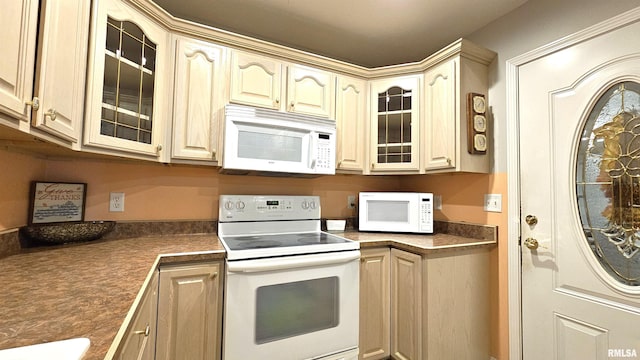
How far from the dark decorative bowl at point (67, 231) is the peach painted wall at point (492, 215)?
2.35m

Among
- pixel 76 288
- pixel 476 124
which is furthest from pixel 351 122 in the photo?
pixel 76 288

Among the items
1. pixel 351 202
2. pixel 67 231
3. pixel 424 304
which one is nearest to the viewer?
pixel 67 231

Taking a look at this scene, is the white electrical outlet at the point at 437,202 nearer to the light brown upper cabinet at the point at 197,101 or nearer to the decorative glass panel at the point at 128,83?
the light brown upper cabinet at the point at 197,101

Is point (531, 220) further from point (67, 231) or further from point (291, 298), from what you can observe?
point (67, 231)

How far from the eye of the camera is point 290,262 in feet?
5.07

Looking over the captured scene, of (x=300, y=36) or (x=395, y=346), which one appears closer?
(x=395, y=346)

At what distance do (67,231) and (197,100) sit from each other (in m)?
0.98

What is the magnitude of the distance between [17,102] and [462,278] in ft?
7.26

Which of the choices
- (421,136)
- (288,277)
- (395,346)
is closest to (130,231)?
(288,277)

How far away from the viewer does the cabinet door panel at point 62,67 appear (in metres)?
0.88

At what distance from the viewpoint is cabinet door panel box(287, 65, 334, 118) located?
6.63 feet

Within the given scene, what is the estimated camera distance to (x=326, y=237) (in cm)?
197

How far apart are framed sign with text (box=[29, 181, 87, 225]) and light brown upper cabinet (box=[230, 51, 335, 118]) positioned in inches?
41.5

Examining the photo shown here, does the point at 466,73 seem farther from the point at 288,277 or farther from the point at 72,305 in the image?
the point at 72,305
